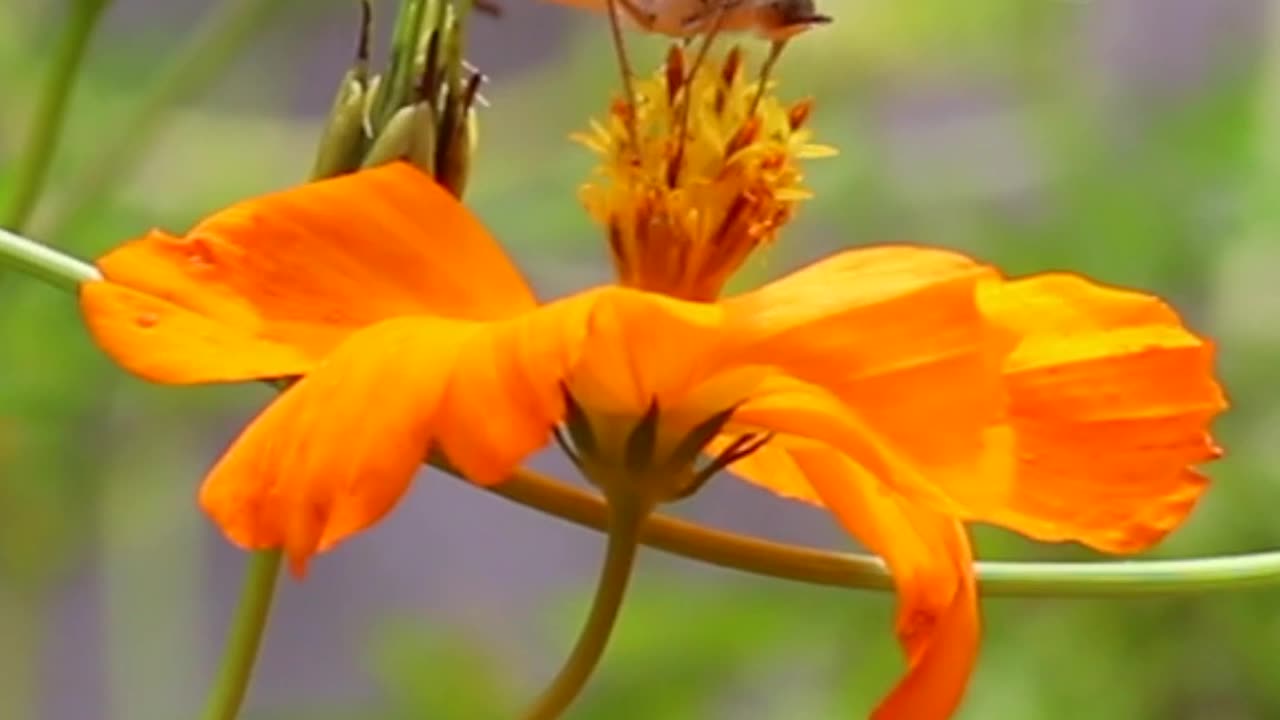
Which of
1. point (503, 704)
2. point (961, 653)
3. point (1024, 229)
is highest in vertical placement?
point (961, 653)

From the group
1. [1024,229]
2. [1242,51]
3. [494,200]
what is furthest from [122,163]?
[1242,51]

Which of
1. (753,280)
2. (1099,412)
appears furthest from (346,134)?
(753,280)

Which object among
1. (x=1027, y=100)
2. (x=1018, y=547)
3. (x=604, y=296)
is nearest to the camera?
(x=604, y=296)

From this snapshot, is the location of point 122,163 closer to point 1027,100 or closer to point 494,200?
point 494,200

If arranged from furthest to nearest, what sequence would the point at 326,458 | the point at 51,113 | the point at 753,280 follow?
the point at 753,280 < the point at 51,113 < the point at 326,458

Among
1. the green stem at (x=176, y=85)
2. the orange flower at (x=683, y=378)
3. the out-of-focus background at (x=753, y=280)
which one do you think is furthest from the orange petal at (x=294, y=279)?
the out-of-focus background at (x=753, y=280)

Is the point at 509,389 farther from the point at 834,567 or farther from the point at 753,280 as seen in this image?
the point at 753,280
